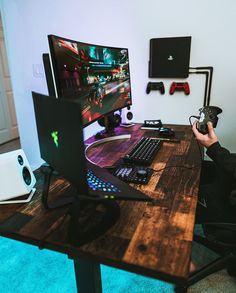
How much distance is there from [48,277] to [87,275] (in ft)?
2.52

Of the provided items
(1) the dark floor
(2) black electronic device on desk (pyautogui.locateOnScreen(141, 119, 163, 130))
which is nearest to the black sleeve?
(2) black electronic device on desk (pyautogui.locateOnScreen(141, 119, 163, 130))

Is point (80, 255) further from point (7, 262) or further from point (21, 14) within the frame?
point (21, 14)

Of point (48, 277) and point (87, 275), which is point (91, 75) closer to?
point (87, 275)

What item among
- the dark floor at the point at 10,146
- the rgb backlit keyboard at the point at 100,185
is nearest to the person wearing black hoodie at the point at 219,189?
the rgb backlit keyboard at the point at 100,185

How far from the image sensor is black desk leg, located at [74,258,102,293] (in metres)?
0.79

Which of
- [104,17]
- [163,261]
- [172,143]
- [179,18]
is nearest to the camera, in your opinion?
[163,261]

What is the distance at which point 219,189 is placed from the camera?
1177 mm

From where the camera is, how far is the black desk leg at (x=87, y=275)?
79 centimetres

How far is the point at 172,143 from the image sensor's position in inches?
56.3

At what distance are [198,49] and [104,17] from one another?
0.89 meters

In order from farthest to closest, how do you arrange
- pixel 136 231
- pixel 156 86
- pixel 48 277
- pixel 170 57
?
pixel 156 86 < pixel 170 57 < pixel 48 277 < pixel 136 231

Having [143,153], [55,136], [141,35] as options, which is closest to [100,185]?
[55,136]

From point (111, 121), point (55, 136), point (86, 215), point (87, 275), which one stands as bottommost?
point (87, 275)

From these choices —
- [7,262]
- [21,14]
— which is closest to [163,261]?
[7,262]
